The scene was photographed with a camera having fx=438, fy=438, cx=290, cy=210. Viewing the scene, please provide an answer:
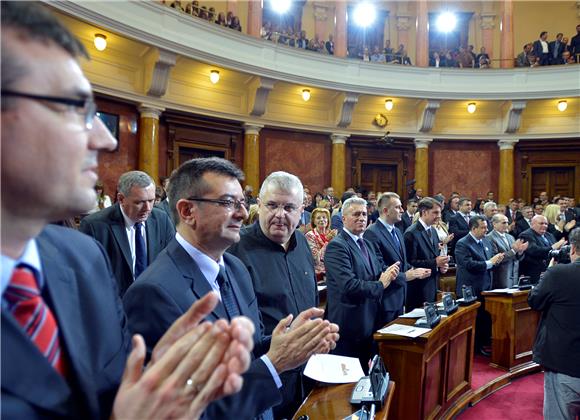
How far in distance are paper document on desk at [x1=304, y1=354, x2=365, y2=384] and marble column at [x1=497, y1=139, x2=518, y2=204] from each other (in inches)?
454

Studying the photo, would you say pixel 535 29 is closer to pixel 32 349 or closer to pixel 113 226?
pixel 113 226

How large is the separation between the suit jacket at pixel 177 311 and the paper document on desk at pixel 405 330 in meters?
1.65

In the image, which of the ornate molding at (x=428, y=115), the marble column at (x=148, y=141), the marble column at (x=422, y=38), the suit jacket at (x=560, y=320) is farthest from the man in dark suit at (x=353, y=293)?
the marble column at (x=422, y=38)

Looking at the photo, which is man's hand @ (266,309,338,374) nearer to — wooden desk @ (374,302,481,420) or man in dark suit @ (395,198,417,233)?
wooden desk @ (374,302,481,420)

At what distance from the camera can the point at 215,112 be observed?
9758 mm

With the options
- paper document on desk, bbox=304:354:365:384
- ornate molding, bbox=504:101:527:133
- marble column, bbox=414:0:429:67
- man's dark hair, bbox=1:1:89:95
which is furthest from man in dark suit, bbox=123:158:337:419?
ornate molding, bbox=504:101:527:133

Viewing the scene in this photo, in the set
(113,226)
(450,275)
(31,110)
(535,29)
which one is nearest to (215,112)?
(450,275)

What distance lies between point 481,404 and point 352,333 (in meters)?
1.84

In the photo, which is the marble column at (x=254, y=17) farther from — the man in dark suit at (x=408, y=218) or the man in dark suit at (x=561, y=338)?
the man in dark suit at (x=561, y=338)

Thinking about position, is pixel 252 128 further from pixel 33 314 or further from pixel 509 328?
pixel 33 314

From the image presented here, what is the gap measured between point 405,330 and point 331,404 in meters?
1.26

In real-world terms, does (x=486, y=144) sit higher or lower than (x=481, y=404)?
higher

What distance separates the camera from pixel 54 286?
34.4 inches

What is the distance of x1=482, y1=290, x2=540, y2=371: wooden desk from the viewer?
4.72 meters
